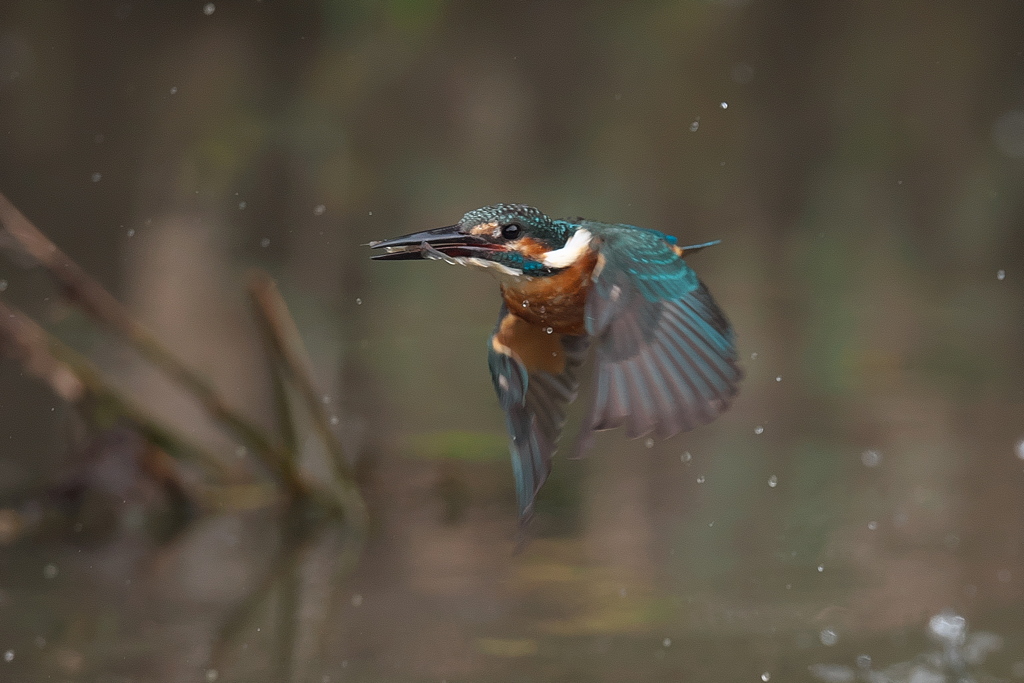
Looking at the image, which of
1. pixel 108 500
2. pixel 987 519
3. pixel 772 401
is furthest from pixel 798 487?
pixel 108 500

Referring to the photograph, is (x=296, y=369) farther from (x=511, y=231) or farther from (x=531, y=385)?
(x=511, y=231)

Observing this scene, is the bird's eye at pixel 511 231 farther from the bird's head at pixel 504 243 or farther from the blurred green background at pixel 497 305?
the blurred green background at pixel 497 305

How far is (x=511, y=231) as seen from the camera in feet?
4.75

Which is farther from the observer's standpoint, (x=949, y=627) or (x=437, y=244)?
(x=949, y=627)

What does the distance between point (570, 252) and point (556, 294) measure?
0.18ft

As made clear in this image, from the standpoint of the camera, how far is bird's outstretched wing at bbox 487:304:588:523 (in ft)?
5.14

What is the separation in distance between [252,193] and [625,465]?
91.5 inches

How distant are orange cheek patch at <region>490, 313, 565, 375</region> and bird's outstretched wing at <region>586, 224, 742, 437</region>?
0.17m

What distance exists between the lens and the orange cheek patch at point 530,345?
1.67 meters

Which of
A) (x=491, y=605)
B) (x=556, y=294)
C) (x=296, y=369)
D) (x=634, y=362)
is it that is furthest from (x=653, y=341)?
(x=296, y=369)

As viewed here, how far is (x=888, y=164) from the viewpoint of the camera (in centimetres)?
542

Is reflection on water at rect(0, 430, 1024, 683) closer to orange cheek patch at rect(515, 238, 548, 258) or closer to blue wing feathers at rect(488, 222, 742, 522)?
blue wing feathers at rect(488, 222, 742, 522)

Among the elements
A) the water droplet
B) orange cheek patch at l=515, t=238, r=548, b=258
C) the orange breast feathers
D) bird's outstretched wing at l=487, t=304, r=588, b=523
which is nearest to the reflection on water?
the water droplet

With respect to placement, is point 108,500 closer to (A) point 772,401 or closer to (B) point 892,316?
(A) point 772,401
